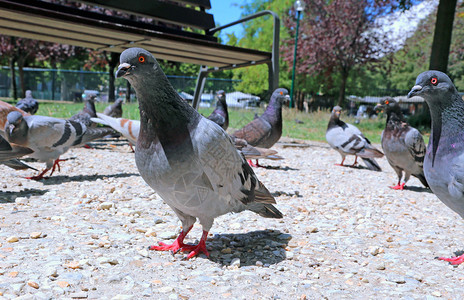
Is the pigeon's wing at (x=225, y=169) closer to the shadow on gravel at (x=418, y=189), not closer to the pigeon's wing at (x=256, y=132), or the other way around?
the pigeon's wing at (x=256, y=132)

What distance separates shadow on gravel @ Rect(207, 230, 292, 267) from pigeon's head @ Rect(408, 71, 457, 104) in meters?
1.40

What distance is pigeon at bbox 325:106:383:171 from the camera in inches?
235

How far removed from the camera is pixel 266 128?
5.68 metres

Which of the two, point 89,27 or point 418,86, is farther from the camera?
point 89,27

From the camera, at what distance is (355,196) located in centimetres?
426

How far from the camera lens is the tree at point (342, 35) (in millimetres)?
21109

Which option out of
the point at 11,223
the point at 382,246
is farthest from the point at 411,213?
the point at 11,223

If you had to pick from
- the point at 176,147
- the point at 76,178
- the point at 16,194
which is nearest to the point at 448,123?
the point at 176,147

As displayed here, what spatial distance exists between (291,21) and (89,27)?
22288mm

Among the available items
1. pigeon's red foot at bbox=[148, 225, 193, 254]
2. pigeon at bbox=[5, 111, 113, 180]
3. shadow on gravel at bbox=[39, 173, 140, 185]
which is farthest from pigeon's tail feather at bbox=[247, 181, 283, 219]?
pigeon at bbox=[5, 111, 113, 180]

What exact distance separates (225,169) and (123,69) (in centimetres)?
81

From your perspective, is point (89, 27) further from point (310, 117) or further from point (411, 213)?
point (310, 117)

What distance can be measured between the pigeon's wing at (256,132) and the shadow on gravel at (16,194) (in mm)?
2752

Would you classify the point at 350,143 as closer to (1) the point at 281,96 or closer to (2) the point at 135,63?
(1) the point at 281,96
